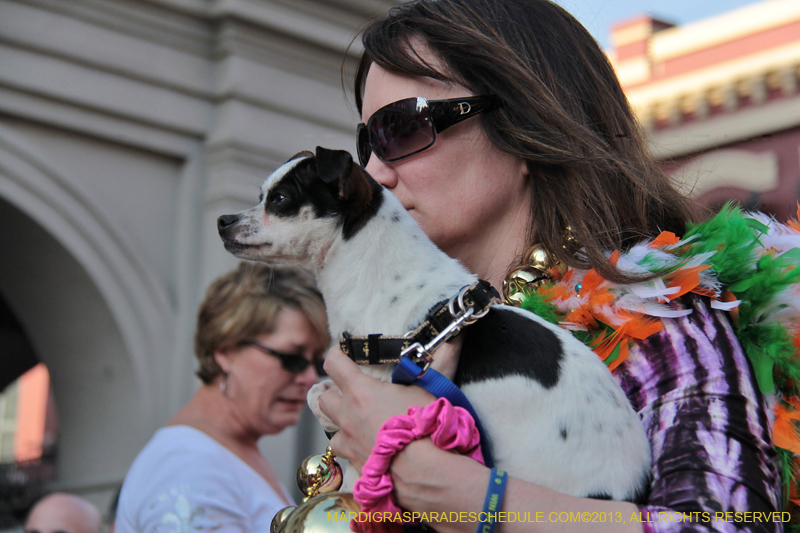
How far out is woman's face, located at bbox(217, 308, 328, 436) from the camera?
2748 mm

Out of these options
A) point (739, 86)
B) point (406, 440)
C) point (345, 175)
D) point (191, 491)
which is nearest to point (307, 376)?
point (191, 491)

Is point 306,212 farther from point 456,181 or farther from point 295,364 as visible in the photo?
point 295,364

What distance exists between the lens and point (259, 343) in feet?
9.14

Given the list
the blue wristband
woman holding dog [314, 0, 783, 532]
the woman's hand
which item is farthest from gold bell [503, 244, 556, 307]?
the blue wristband

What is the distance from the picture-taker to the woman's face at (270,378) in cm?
275

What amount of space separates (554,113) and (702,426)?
A: 73cm

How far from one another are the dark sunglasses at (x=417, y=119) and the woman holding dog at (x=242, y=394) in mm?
978

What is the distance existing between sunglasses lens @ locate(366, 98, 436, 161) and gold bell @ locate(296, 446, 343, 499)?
68 centimetres

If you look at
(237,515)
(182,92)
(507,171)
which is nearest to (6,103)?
(182,92)

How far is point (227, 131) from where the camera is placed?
4.34 metres

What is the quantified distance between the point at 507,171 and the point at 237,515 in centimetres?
144

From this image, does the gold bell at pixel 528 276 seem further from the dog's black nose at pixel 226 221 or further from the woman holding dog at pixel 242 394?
the woman holding dog at pixel 242 394

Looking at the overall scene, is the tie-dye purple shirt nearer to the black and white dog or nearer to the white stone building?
the black and white dog

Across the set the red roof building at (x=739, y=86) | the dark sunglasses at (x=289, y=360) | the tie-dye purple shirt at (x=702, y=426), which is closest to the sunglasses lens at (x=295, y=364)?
the dark sunglasses at (x=289, y=360)
